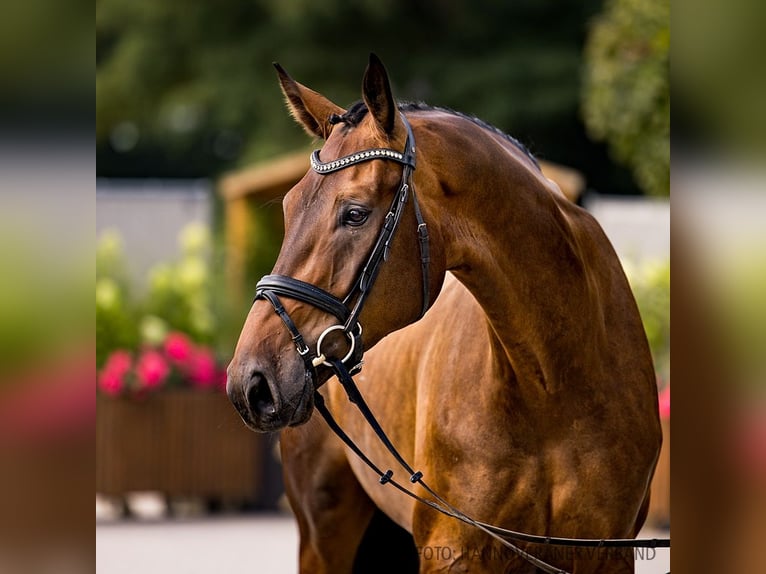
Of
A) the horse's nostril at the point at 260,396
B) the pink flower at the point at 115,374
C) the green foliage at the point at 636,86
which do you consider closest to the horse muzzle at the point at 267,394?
the horse's nostril at the point at 260,396

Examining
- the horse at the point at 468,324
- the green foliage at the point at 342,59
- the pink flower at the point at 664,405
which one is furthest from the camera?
the green foliage at the point at 342,59

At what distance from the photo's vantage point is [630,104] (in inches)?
493

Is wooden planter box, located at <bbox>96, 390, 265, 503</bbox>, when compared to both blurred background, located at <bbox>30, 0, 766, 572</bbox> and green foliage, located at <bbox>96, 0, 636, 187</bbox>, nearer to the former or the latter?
blurred background, located at <bbox>30, 0, 766, 572</bbox>

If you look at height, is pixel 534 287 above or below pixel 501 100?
below

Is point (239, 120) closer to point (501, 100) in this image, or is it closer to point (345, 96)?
point (345, 96)

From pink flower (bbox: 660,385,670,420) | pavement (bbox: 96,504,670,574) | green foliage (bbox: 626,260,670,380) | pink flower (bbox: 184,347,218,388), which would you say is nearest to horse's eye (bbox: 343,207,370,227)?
pavement (bbox: 96,504,670,574)

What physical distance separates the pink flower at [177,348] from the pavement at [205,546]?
1.31m

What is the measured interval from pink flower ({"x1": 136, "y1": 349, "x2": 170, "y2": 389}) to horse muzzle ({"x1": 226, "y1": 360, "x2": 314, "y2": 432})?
663 centimetres

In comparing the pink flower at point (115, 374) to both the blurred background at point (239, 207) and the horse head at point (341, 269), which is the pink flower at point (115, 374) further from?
the horse head at point (341, 269)

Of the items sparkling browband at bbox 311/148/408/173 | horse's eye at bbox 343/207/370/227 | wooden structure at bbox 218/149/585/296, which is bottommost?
horse's eye at bbox 343/207/370/227

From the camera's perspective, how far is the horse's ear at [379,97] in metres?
2.47

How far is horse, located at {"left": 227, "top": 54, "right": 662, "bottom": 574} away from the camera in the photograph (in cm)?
Answer: 247
